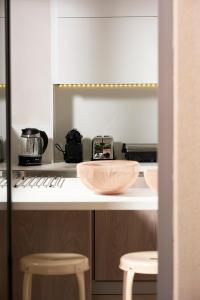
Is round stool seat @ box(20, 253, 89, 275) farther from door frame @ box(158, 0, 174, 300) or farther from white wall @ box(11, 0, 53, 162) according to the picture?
white wall @ box(11, 0, 53, 162)

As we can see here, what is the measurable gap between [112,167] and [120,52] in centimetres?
210

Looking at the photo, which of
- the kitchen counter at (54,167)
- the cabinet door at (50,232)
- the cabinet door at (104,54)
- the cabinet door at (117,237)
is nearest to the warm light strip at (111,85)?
the cabinet door at (104,54)

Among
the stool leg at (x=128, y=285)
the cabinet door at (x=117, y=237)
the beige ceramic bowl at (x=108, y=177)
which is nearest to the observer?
the beige ceramic bowl at (x=108, y=177)

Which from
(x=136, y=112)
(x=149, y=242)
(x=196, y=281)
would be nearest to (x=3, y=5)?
(x=196, y=281)

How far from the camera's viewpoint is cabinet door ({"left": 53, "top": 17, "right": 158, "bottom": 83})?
3971 mm

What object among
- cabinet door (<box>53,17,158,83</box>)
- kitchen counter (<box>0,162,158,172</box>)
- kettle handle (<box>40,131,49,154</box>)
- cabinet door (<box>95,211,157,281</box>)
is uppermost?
cabinet door (<box>53,17,158,83</box>)

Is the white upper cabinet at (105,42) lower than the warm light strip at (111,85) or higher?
higher

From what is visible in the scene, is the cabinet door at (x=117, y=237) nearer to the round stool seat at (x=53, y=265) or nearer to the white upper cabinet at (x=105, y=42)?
the white upper cabinet at (x=105, y=42)

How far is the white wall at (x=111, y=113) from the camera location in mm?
4355

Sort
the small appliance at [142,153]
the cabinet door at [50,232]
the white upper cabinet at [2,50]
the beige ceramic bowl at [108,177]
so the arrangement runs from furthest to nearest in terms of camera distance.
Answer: the small appliance at [142,153], the cabinet door at [50,232], the beige ceramic bowl at [108,177], the white upper cabinet at [2,50]

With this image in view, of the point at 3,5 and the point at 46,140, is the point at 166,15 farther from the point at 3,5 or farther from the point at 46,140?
the point at 46,140

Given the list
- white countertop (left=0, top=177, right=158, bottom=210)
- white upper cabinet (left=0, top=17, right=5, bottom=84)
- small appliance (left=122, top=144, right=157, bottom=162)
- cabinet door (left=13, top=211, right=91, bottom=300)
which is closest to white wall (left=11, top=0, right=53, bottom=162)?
small appliance (left=122, top=144, right=157, bottom=162)

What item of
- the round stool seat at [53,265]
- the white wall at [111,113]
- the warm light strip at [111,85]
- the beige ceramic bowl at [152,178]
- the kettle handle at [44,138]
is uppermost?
the warm light strip at [111,85]

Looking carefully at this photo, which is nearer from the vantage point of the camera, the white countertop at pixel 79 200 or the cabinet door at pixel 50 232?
the white countertop at pixel 79 200
